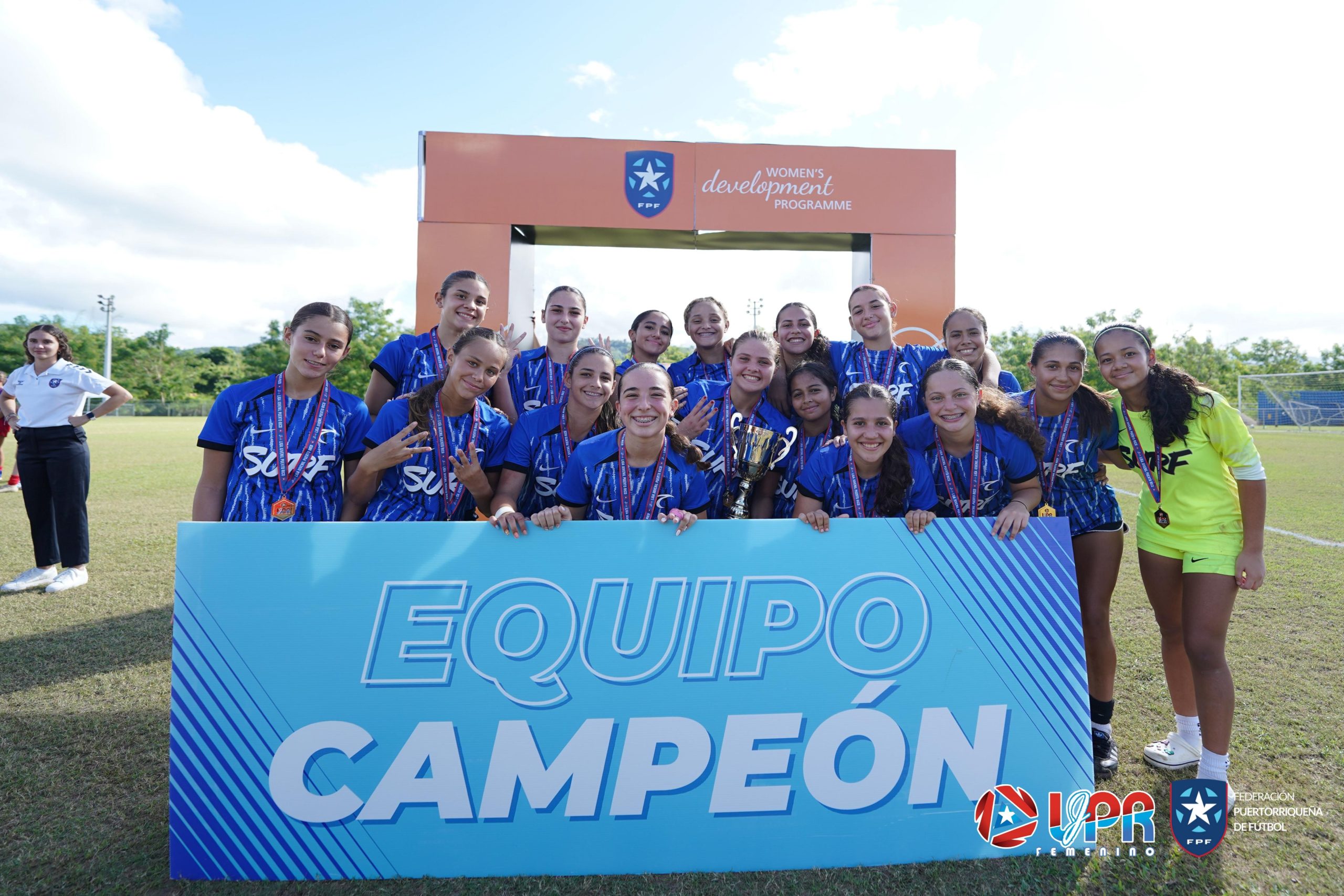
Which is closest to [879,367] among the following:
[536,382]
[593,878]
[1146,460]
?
[1146,460]

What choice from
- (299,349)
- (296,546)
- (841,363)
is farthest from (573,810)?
(841,363)

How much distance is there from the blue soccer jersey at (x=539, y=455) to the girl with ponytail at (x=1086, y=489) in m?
2.09

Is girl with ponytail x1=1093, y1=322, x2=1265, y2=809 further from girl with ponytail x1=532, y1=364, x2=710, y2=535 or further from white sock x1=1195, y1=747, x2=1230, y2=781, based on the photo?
girl with ponytail x1=532, y1=364, x2=710, y2=535

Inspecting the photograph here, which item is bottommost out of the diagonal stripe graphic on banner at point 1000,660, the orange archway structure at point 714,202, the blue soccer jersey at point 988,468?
the diagonal stripe graphic on banner at point 1000,660

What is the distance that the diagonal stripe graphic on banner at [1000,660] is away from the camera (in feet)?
8.04

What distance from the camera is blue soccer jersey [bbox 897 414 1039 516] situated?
2.84 m

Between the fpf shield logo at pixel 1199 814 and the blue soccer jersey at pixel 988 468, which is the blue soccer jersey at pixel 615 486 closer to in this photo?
the blue soccer jersey at pixel 988 468

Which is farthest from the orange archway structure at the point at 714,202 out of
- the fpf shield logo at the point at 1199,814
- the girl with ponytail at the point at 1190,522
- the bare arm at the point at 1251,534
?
the fpf shield logo at the point at 1199,814

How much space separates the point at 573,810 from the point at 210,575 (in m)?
1.44

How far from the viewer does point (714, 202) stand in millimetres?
5559

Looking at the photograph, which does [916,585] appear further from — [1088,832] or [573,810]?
[573,810]

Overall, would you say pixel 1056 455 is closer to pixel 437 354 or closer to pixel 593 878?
pixel 593 878

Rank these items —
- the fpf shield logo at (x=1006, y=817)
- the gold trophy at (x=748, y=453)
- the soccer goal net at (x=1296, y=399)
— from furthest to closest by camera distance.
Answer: the soccer goal net at (x=1296, y=399), the gold trophy at (x=748, y=453), the fpf shield logo at (x=1006, y=817)

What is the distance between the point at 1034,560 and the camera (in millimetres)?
2553
